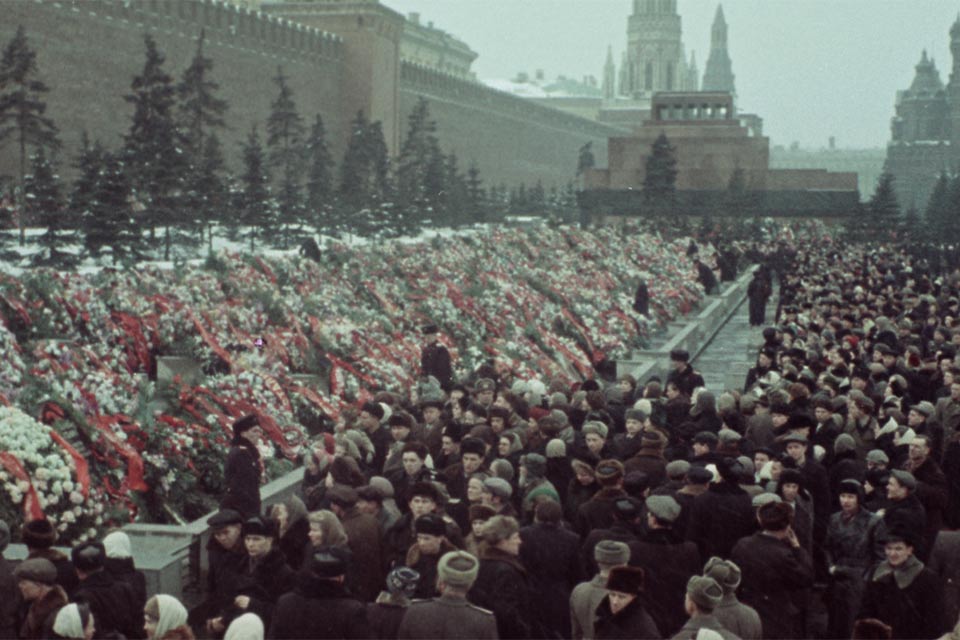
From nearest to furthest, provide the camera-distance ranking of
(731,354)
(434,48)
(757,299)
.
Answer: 1. (731,354)
2. (757,299)
3. (434,48)

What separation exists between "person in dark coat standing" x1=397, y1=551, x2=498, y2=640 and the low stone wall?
921 centimetres

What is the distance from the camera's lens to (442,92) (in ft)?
209

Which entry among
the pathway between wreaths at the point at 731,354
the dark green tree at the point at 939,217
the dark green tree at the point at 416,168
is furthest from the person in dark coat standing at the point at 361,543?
the dark green tree at the point at 939,217

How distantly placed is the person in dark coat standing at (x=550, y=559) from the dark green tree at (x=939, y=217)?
151ft

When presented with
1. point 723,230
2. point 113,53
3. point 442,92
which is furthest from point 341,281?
point 442,92

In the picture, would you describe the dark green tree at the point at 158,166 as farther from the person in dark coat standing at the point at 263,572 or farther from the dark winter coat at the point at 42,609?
the dark winter coat at the point at 42,609

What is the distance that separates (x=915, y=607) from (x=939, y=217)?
187ft

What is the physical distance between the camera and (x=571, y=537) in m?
6.05

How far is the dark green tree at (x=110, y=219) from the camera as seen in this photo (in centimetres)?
2334

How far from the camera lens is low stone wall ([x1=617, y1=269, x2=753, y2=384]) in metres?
17.2

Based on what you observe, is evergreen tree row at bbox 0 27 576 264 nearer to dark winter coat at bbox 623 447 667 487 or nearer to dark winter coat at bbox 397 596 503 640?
dark winter coat at bbox 623 447 667 487

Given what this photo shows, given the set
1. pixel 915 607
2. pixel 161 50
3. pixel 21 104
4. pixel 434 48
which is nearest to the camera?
pixel 915 607

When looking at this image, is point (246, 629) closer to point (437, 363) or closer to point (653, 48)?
point (437, 363)

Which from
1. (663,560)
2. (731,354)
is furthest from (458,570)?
(731,354)
